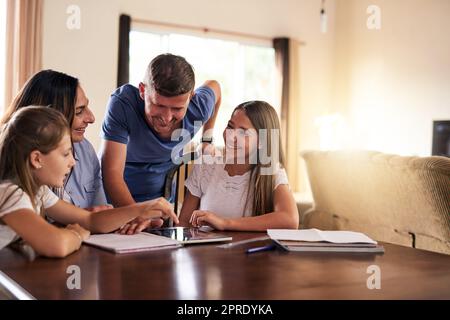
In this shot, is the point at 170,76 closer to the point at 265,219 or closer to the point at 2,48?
the point at 265,219

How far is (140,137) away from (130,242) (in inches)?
39.2

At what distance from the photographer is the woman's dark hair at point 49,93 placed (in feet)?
5.58

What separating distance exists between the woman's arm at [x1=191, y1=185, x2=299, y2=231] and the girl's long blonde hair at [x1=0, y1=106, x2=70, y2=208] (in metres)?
0.49

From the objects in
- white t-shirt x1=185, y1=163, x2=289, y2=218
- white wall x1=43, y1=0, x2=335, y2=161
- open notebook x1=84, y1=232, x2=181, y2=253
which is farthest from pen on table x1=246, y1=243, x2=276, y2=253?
white wall x1=43, y1=0, x2=335, y2=161

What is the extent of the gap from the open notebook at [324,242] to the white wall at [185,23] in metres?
4.29

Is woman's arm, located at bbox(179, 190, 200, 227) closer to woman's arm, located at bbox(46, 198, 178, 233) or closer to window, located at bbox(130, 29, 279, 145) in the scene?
woman's arm, located at bbox(46, 198, 178, 233)

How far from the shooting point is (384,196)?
292 centimetres

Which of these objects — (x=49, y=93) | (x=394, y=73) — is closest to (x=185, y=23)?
(x=394, y=73)

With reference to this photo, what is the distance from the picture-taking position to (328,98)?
23.6 ft

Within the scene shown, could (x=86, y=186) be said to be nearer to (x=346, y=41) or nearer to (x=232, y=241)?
(x=232, y=241)

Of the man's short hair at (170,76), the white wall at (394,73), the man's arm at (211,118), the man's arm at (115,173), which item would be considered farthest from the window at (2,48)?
the white wall at (394,73)

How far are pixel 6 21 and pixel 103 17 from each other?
3.19 ft

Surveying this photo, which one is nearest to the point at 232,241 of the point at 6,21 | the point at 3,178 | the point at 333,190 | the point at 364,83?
the point at 3,178

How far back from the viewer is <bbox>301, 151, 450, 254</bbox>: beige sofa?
101 inches
